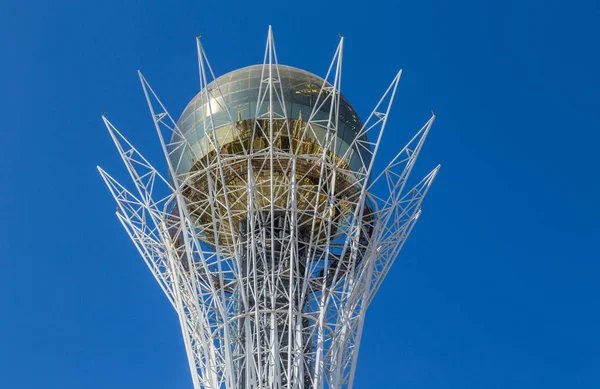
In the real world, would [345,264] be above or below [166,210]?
below

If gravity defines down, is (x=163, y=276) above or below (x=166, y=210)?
below

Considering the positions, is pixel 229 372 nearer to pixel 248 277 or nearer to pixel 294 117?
pixel 248 277

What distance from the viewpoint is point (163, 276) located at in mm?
35219

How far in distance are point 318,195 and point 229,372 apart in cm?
866

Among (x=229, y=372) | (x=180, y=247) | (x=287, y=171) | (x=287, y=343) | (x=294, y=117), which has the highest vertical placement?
(x=294, y=117)

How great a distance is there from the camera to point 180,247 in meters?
35.5

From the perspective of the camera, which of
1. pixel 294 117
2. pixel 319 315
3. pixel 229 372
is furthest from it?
pixel 294 117

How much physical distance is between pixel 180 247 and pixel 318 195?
6932 mm

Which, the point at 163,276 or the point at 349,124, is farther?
the point at 349,124

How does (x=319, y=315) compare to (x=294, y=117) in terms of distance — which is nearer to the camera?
(x=319, y=315)

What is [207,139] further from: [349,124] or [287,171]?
[349,124]

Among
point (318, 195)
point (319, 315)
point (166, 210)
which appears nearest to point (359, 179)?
point (318, 195)

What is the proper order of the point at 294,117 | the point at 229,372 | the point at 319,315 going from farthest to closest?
1. the point at 294,117
2. the point at 319,315
3. the point at 229,372

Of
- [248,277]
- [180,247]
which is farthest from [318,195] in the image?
[180,247]
